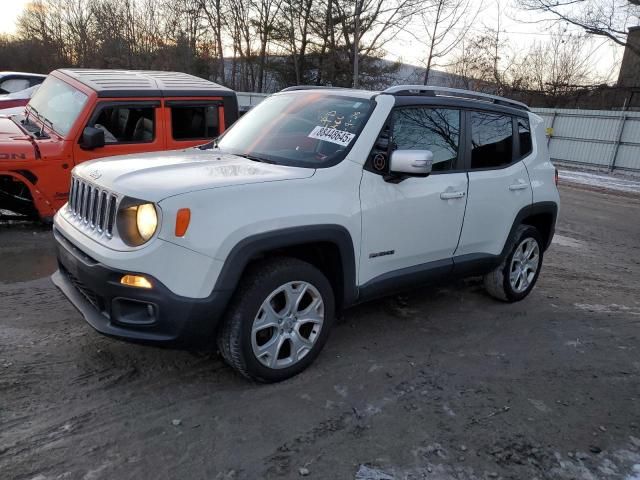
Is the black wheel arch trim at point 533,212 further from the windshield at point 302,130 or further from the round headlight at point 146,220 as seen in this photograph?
the round headlight at point 146,220

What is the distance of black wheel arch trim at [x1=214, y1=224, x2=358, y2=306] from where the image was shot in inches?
107

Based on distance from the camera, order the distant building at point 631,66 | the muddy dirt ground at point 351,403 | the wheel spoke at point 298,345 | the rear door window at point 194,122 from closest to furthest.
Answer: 1. the muddy dirt ground at point 351,403
2. the wheel spoke at point 298,345
3. the rear door window at point 194,122
4. the distant building at point 631,66

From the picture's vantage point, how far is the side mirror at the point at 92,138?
227 inches

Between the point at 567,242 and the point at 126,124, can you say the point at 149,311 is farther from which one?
Result: the point at 567,242

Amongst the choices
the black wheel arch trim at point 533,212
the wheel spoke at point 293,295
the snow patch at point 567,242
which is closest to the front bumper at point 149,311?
the wheel spoke at point 293,295

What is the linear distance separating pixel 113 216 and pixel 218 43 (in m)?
36.9

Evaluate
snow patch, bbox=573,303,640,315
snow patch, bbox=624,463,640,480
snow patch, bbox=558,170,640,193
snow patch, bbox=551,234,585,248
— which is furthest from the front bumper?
snow patch, bbox=558,170,640,193

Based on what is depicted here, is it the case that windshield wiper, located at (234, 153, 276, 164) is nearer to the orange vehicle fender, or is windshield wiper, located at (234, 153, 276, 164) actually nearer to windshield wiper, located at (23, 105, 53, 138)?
the orange vehicle fender

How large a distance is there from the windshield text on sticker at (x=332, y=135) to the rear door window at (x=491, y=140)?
1.26m

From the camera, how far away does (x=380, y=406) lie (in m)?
3.01

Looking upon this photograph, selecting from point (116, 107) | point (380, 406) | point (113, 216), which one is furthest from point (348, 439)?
point (116, 107)

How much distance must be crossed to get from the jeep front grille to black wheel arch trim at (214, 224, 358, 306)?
73 cm

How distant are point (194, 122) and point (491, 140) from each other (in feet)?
13.4

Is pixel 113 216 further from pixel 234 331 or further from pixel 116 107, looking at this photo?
pixel 116 107
